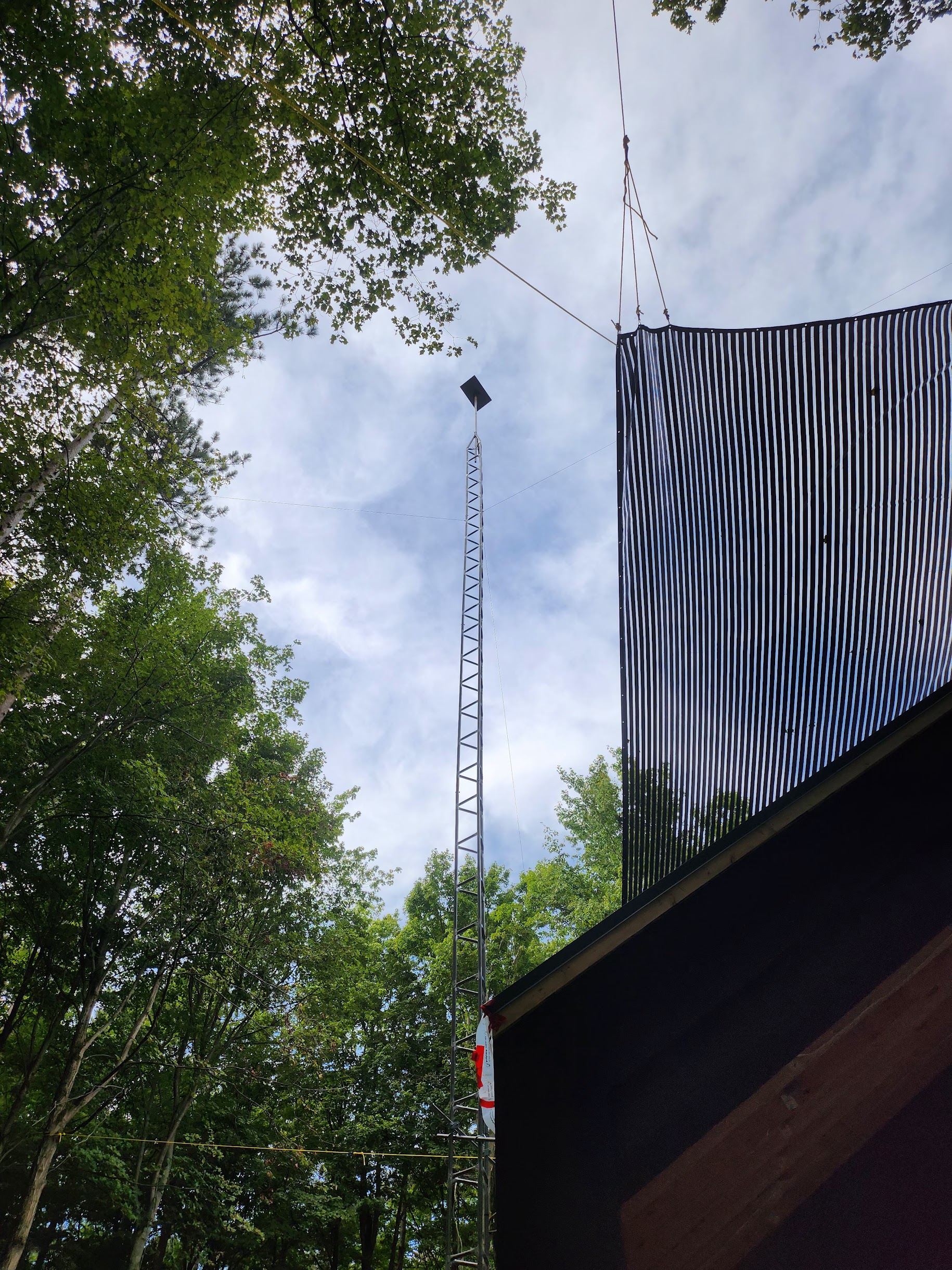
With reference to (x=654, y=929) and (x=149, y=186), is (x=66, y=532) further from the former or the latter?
(x=654, y=929)

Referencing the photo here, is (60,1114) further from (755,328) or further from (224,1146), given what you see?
(755,328)

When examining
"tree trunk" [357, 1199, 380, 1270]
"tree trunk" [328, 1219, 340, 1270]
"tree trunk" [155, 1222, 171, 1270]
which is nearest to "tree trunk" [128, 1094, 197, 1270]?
"tree trunk" [155, 1222, 171, 1270]

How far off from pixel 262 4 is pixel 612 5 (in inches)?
108

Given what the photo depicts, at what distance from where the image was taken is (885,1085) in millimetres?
1646

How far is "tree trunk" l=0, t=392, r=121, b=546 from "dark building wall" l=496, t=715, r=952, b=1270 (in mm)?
5876

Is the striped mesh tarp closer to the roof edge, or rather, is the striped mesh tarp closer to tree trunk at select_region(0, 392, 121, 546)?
the roof edge

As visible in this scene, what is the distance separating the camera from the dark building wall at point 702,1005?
5.46 feet

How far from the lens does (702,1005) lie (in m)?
1.84

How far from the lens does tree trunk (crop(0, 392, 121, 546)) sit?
18.3 ft

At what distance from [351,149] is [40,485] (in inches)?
160

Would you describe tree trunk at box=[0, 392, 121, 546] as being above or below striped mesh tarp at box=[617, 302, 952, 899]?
above

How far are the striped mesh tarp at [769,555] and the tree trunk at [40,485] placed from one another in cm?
472

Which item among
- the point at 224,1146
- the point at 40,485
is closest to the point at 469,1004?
the point at 224,1146

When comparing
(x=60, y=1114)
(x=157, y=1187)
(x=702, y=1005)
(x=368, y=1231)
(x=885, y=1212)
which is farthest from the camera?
(x=368, y=1231)
